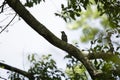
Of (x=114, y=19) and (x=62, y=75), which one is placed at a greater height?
(x=114, y=19)

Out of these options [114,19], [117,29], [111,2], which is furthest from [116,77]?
[111,2]

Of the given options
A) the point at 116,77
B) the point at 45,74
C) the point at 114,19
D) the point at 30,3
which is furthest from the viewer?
the point at 45,74

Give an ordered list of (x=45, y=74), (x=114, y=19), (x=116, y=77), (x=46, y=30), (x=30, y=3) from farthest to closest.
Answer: (x=45, y=74)
(x=30, y=3)
(x=114, y=19)
(x=46, y=30)
(x=116, y=77)

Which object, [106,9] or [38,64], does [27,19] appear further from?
[38,64]

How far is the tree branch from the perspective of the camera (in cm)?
439

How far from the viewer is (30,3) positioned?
521 centimetres

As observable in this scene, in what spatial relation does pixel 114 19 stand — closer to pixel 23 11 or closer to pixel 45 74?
pixel 23 11

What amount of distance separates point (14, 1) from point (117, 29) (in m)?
1.65

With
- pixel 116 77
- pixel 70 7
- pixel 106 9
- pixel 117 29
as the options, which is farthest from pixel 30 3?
pixel 116 77

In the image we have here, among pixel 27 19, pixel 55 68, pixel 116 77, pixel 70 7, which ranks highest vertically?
pixel 70 7

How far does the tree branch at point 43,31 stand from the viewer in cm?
439

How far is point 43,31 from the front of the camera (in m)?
4.55

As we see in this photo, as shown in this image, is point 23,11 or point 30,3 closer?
point 23,11

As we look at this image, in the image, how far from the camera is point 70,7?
4.99 m
